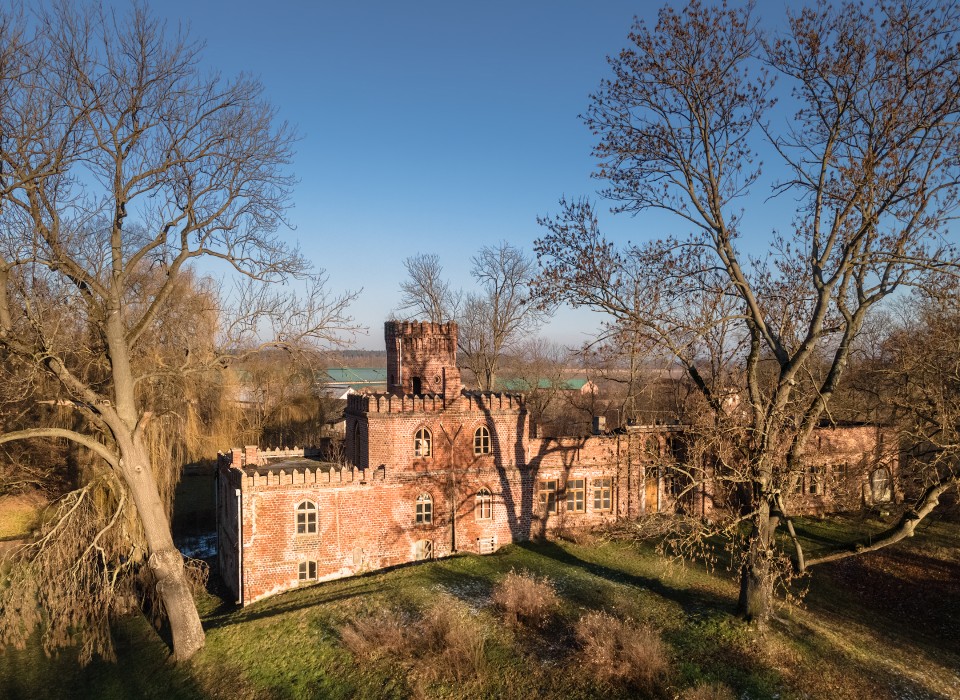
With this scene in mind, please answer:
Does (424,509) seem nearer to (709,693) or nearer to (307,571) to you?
(307,571)

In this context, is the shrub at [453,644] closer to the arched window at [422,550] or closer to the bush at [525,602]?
the bush at [525,602]

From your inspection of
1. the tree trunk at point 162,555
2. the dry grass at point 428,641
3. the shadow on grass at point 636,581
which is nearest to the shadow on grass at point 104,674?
the tree trunk at point 162,555

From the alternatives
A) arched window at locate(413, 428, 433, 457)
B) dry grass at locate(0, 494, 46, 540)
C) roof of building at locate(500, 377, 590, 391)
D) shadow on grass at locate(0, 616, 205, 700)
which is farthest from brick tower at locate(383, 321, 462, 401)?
roof of building at locate(500, 377, 590, 391)

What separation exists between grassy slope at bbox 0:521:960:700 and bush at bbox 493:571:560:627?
359 mm

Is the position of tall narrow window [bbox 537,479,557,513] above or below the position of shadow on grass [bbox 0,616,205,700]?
above

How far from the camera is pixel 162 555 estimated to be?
14508 mm

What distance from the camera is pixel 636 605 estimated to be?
15.9 meters

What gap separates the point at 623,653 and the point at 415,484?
10.7 meters

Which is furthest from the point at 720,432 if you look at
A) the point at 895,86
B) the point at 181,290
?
the point at 181,290

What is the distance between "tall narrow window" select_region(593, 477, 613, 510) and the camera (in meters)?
24.8

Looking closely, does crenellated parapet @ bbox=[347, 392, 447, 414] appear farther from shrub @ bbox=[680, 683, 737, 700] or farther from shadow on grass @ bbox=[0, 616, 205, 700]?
shrub @ bbox=[680, 683, 737, 700]

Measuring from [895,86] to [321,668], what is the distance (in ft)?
55.3

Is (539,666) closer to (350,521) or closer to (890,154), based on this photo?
(350,521)

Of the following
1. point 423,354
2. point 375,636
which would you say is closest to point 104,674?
point 375,636
